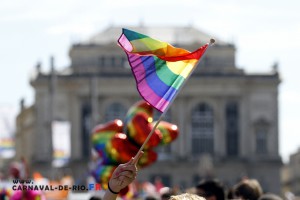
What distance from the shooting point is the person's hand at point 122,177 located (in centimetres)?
845

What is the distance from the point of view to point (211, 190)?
12.0m

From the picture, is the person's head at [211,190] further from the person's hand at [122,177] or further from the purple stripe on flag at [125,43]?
the person's hand at [122,177]

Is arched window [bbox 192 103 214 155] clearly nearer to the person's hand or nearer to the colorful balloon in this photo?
the colorful balloon

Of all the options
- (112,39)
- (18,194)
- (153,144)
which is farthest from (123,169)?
(112,39)

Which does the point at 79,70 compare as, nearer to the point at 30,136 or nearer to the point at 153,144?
the point at 30,136

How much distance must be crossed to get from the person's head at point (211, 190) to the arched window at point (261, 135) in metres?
98.1

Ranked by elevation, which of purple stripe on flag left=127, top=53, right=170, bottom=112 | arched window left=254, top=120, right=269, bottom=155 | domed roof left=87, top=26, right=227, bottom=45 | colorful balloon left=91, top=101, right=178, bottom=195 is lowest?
arched window left=254, top=120, right=269, bottom=155

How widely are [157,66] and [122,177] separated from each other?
4.59 ft

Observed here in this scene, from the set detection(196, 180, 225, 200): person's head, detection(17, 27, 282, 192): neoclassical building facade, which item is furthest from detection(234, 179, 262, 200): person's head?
detection(17, 27, 282, 192): neoclassical building facade

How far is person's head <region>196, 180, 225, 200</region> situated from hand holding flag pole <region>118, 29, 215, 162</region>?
250cm

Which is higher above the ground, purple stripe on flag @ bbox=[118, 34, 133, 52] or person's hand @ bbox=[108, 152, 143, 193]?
purple stripe on flag @ bbox=[118, 34, 133, 52]

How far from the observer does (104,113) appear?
365 ft

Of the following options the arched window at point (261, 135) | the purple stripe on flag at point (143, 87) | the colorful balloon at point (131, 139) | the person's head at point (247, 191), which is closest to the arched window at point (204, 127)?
the arched window at point (261, 135)

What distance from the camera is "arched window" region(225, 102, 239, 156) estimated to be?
4409 inches
